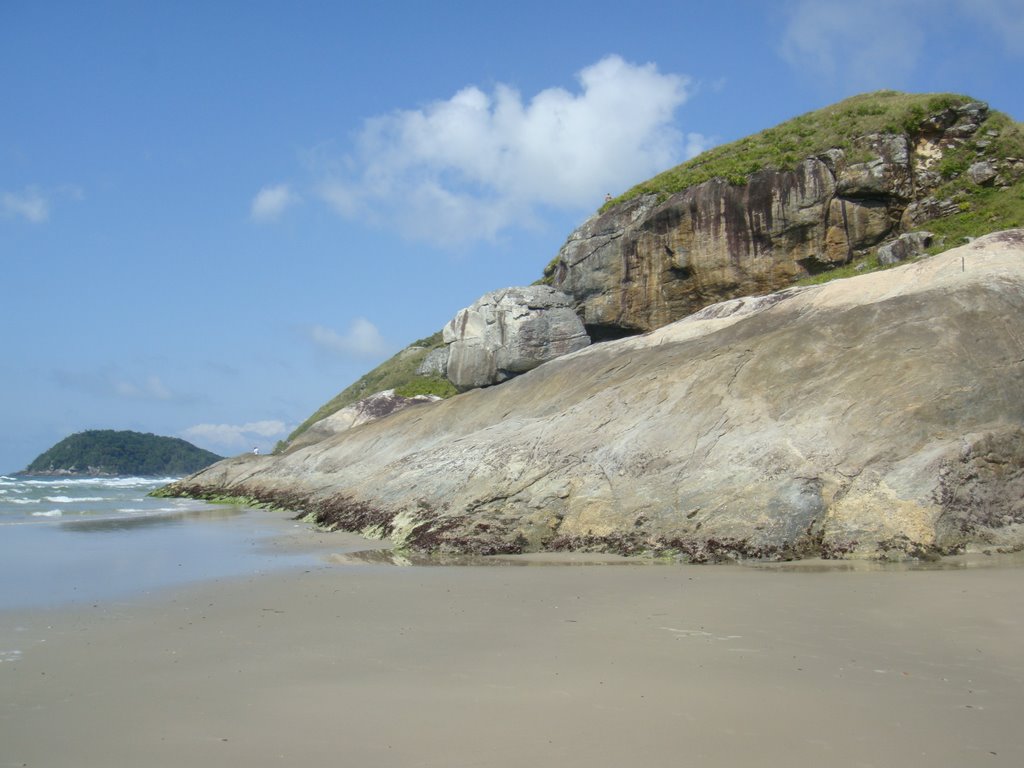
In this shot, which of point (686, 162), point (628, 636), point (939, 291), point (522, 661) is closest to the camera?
point (522, 661)

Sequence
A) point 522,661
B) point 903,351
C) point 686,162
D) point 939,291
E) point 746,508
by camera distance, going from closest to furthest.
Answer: point 522,661 < point 746,508 < point 903,351 < point 939,291 < point 686,162

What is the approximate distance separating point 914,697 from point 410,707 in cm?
354

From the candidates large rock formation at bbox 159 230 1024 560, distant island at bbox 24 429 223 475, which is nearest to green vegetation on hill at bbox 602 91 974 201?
large rock formation at bbox 159 230 1024 560

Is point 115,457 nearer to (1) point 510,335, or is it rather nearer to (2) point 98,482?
(2) point 98,482

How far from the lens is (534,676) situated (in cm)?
655

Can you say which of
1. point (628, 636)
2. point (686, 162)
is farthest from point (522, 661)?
point (686, 162)

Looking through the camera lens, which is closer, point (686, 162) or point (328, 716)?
point (328, 716)

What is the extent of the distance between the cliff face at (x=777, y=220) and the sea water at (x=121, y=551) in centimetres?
1466

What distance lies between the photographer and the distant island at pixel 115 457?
139 metres

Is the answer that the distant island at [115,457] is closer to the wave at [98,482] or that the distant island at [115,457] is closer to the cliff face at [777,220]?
the wave at [98,482]

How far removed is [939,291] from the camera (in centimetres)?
1520

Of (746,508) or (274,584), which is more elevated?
(746,508)

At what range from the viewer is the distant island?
5482 inches

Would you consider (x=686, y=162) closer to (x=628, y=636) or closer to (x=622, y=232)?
(x=622, y=232)
